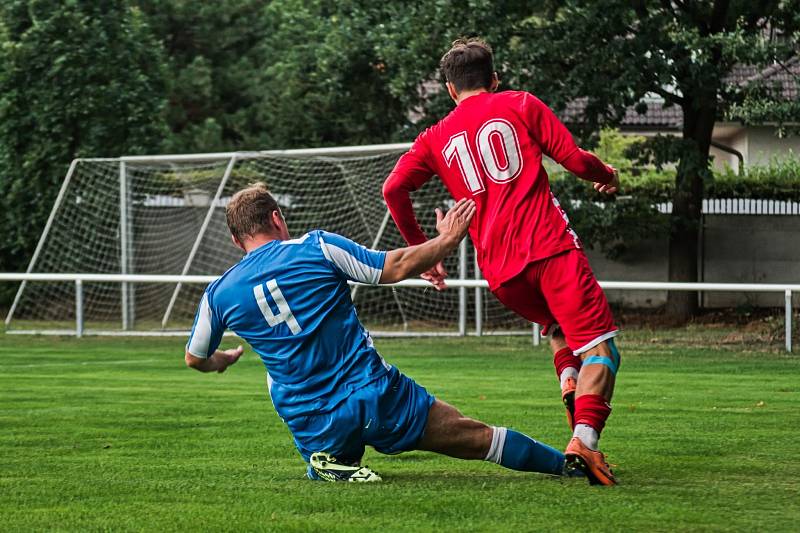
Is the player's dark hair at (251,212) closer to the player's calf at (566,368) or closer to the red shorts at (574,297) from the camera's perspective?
the red shorts at (574,297)

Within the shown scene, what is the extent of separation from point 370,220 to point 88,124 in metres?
6.49

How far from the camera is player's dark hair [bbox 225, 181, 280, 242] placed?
6223 millimetres

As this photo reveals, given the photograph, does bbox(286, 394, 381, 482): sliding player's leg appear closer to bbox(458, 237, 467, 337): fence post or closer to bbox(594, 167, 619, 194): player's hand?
bbox(594, 167, 619, 194): player's hand

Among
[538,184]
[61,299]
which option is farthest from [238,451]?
[61,299]

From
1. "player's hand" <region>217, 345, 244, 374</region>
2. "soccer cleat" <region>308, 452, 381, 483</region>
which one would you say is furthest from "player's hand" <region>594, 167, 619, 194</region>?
"player's hand" <region>217, 345, 244, 374</region>

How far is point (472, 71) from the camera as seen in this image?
6.70 meters

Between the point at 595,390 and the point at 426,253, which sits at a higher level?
the point at 426,253

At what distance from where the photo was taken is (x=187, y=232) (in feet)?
75.4

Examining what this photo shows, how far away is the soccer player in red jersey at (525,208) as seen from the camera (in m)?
→ 6.40

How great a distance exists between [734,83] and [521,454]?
15.5 meters

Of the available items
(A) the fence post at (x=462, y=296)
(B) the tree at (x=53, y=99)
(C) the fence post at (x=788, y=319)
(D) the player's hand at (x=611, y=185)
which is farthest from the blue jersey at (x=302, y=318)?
(B) the tree at (x=53, y=99)

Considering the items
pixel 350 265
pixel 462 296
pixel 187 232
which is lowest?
pixel 462 296

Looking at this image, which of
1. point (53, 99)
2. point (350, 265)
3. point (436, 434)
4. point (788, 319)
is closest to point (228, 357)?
point (350, 265)

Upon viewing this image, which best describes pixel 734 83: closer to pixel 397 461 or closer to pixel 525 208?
pixel 397 461
